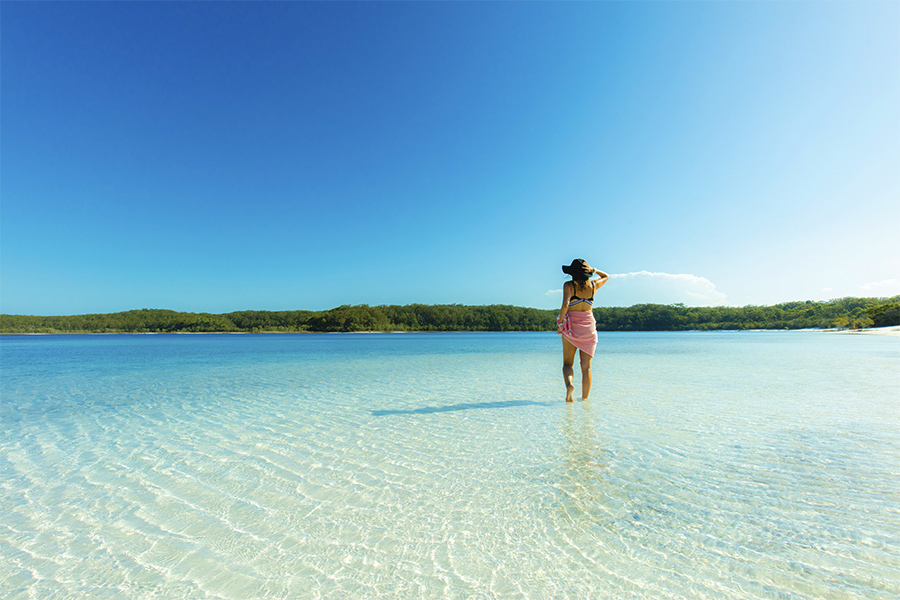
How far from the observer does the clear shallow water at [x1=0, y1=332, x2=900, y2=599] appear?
2113 mm

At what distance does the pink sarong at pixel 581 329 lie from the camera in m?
6.39

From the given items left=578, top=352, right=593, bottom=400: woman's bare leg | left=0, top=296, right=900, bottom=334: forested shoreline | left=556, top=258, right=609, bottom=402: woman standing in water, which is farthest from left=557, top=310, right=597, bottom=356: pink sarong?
left=0, top=296, right=900, bottom=334: forested shoreline

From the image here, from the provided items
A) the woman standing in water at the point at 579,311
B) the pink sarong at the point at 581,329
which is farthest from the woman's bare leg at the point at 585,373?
the pink sarong at the point at 581,329

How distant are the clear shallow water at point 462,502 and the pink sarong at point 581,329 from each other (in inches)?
41.3

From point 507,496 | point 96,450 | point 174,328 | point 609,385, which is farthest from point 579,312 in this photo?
point 174,328

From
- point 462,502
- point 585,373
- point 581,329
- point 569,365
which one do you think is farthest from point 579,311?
point 462,502

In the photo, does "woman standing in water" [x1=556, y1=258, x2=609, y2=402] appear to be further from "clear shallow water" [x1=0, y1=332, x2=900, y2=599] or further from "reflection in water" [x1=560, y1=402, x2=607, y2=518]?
"reflection in water" [x1=560, y1=402, x2=607, y2=518]

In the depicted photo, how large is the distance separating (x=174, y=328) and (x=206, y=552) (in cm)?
13060

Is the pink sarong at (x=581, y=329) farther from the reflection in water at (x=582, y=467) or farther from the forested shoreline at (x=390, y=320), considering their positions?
the forested shoreline at (x=390, y=320)

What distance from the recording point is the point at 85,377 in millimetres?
12156

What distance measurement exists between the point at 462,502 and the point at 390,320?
116 metres

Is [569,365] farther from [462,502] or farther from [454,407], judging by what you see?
[462,502]

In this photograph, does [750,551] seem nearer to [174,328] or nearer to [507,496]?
[507,496]

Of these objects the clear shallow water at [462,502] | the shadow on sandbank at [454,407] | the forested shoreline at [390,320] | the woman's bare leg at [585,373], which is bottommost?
the shadow on sandbank at [454,407]
